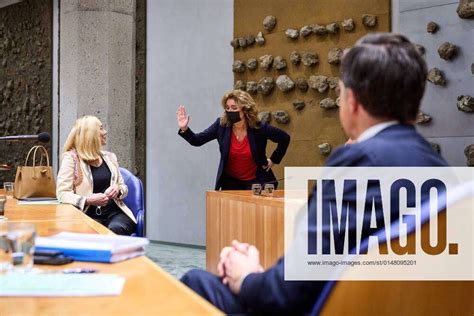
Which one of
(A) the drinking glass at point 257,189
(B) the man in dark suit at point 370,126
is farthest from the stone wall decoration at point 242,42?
(B) the man in dark suit at point 370,126

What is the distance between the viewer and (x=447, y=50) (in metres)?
4.71

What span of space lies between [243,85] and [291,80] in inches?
23.6

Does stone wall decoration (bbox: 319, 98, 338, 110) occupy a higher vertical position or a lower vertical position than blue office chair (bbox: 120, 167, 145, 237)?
higher

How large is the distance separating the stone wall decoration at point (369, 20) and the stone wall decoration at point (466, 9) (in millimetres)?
782

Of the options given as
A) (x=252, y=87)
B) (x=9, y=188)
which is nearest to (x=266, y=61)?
(x=252, y=87)

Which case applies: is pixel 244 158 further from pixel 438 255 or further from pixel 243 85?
pixel 438 255

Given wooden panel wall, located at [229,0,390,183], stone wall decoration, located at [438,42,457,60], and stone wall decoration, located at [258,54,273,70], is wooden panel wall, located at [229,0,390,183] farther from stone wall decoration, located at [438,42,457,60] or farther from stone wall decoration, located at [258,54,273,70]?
stone wall decoration, located at [438,42,457,60]

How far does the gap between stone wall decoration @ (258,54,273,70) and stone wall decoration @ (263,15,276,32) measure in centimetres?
26

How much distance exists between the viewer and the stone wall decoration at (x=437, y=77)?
476 centimetres

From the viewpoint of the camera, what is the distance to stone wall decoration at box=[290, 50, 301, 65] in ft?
19.1

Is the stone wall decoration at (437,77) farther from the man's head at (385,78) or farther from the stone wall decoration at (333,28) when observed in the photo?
the man's head at (385,78)

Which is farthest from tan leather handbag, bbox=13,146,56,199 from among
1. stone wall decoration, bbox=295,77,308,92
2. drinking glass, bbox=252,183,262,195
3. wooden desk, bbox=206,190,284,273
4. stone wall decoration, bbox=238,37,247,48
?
stone wall decoration, bbox=238,37,247,48

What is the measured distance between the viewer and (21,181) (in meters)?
3.97

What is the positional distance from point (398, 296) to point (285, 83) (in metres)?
4.72
